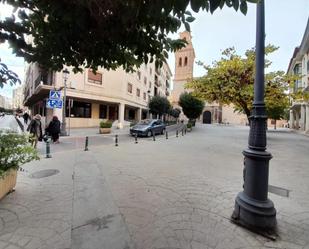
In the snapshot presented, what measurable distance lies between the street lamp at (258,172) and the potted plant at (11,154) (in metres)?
3.97

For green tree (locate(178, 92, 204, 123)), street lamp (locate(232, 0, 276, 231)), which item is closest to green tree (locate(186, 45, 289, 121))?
Answer: street lamp (locate(232, 0, 276, 231))

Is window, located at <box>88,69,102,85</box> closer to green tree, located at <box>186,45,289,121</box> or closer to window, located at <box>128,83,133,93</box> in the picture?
window, located at <box>128,83,133,93</box>

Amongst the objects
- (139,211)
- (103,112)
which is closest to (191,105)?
(103,112)

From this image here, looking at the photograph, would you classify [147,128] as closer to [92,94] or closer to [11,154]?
[92,94]

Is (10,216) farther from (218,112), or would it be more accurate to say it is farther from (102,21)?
(218,112)

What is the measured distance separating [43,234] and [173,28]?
3212 mm

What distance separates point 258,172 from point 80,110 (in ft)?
75.4

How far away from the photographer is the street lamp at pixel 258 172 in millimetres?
3158

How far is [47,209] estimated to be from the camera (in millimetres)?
3736

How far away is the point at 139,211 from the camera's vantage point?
148 inches

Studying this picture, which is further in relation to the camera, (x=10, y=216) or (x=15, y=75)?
(x=10, y=216)

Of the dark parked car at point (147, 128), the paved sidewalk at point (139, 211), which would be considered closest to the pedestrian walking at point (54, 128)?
the paved sidewalk at point (139, 211)

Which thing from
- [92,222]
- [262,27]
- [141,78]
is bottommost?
[92,222]

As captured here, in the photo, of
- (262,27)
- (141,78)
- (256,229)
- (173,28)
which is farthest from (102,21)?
(141,78)
